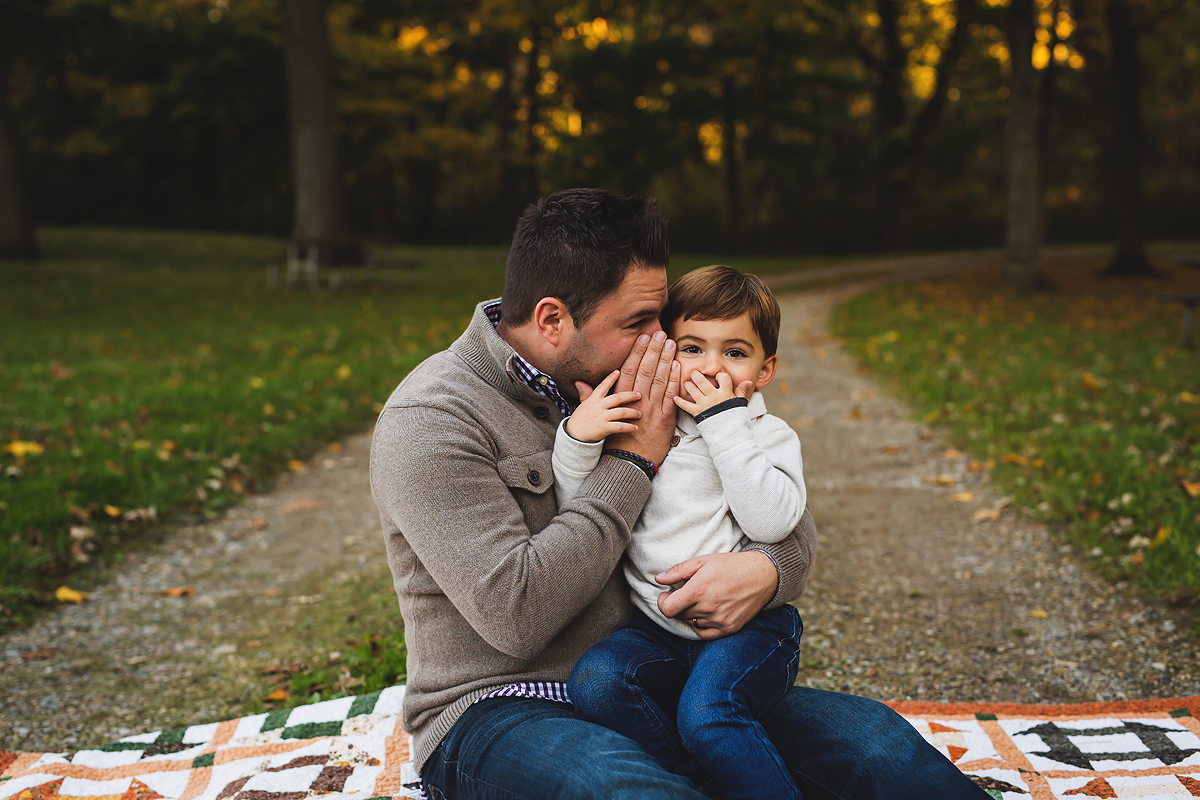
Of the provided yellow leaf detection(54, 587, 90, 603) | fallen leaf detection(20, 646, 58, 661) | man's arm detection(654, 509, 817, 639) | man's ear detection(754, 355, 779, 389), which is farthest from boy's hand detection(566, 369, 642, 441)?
yellow leaf detection(54, 587, 90, 603)

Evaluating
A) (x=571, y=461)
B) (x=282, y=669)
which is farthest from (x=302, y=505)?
(x=571, y=461)

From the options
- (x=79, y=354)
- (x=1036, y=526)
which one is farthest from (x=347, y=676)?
(x=79, y=354)

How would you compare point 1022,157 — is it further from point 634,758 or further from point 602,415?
point 634,758

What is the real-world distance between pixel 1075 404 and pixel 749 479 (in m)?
5.44

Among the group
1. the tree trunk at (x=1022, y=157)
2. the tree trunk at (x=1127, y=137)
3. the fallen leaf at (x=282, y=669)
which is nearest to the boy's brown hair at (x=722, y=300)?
the fallen leaf at (x=282, y=669)

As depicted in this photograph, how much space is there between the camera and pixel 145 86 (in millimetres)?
25359

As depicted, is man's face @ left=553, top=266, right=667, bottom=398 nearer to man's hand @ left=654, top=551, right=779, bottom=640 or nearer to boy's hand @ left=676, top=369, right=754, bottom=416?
boy's hand @ left=676, top=369, right=754, bottom=416

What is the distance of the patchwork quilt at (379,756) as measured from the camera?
2.43 meters

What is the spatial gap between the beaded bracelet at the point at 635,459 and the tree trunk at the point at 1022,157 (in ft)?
45.3

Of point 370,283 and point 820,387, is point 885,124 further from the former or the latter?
point 820,387

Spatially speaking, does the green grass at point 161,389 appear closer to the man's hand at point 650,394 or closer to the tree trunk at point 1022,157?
the man's hand at point 650,394

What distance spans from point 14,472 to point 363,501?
1.82 metres

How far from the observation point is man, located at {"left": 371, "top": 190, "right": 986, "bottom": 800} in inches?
70.8

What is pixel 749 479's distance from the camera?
202cm
